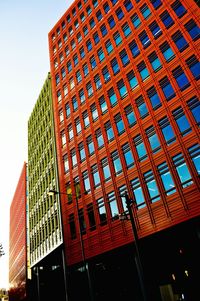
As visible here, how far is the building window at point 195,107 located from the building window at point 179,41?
576cm

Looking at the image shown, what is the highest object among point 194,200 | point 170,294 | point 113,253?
point 194,200

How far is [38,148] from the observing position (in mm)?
47594

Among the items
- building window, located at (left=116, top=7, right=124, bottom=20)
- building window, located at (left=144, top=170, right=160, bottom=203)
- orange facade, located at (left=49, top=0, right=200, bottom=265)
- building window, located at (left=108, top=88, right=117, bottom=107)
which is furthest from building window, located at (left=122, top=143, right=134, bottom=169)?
building window, located at (left=116, top=7, right=124, bottom=20)

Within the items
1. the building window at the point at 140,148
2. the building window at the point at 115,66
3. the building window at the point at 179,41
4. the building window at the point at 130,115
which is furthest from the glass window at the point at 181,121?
the building window at the point at 115,66

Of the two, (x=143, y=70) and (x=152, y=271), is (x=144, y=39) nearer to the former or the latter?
(x=143, y=70)

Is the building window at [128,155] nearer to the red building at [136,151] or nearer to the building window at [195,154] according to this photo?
the red building at [136,151]

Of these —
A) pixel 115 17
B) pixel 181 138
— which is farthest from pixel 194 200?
pixel 115 17

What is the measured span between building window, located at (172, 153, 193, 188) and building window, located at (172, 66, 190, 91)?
642 cm

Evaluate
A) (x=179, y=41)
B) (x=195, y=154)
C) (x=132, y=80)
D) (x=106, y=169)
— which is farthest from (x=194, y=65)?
(x=106, y=169)

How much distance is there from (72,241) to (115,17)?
93.6 feet

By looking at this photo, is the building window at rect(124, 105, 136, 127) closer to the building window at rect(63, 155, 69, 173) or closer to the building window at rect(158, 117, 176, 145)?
the building window at rect(158, 117, 176, 145)

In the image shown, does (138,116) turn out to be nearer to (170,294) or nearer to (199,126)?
(199,126)

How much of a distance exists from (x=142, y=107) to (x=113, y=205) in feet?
A: 34.2

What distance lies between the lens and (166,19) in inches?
1080
